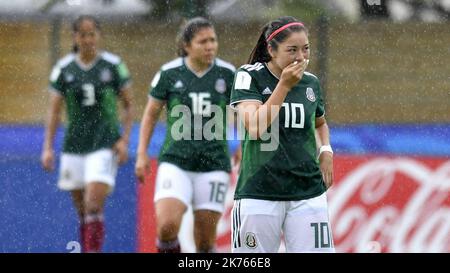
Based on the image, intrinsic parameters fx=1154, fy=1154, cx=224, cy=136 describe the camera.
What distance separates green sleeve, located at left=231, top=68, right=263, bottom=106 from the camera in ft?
A: 19.6

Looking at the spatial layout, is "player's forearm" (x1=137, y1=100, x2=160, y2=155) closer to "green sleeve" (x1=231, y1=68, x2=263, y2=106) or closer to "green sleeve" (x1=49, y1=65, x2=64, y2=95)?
"green sleeve" (x1=49, y1=65, x2=64, y2=95)

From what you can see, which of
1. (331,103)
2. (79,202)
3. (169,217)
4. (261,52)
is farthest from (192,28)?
(331,103)

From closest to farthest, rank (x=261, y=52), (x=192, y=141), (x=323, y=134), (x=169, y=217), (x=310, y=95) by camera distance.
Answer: (x=310, y=95)
(x=261, y=52)
(x=323, y=134)
(x=169, y=217)
(x=192, y=141)

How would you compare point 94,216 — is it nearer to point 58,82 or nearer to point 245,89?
point 58,82

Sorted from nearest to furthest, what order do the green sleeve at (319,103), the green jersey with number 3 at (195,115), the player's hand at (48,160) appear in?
the green sleeve at (319,103) → the green jersey with number 3 at (195,115) → the player's hand at (48,160)

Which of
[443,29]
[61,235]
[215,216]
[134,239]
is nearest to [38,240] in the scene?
[61,235]

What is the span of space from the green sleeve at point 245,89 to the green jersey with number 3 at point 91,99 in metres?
3.48

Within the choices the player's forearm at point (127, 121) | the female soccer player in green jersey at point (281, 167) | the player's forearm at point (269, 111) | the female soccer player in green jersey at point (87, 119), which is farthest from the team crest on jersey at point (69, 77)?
the player's forearm at point (269, 111)

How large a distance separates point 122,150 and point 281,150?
3.48 metres

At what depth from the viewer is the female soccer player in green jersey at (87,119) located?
9.30 m

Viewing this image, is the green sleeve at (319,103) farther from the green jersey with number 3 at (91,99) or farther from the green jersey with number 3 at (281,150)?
the green jersey with number 3 at (91,99)

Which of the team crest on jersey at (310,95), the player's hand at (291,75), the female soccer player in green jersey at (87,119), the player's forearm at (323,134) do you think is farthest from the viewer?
the female soccer player in green jersey at (87,119)

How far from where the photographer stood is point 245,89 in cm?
599

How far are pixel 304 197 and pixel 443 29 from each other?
264 inches
